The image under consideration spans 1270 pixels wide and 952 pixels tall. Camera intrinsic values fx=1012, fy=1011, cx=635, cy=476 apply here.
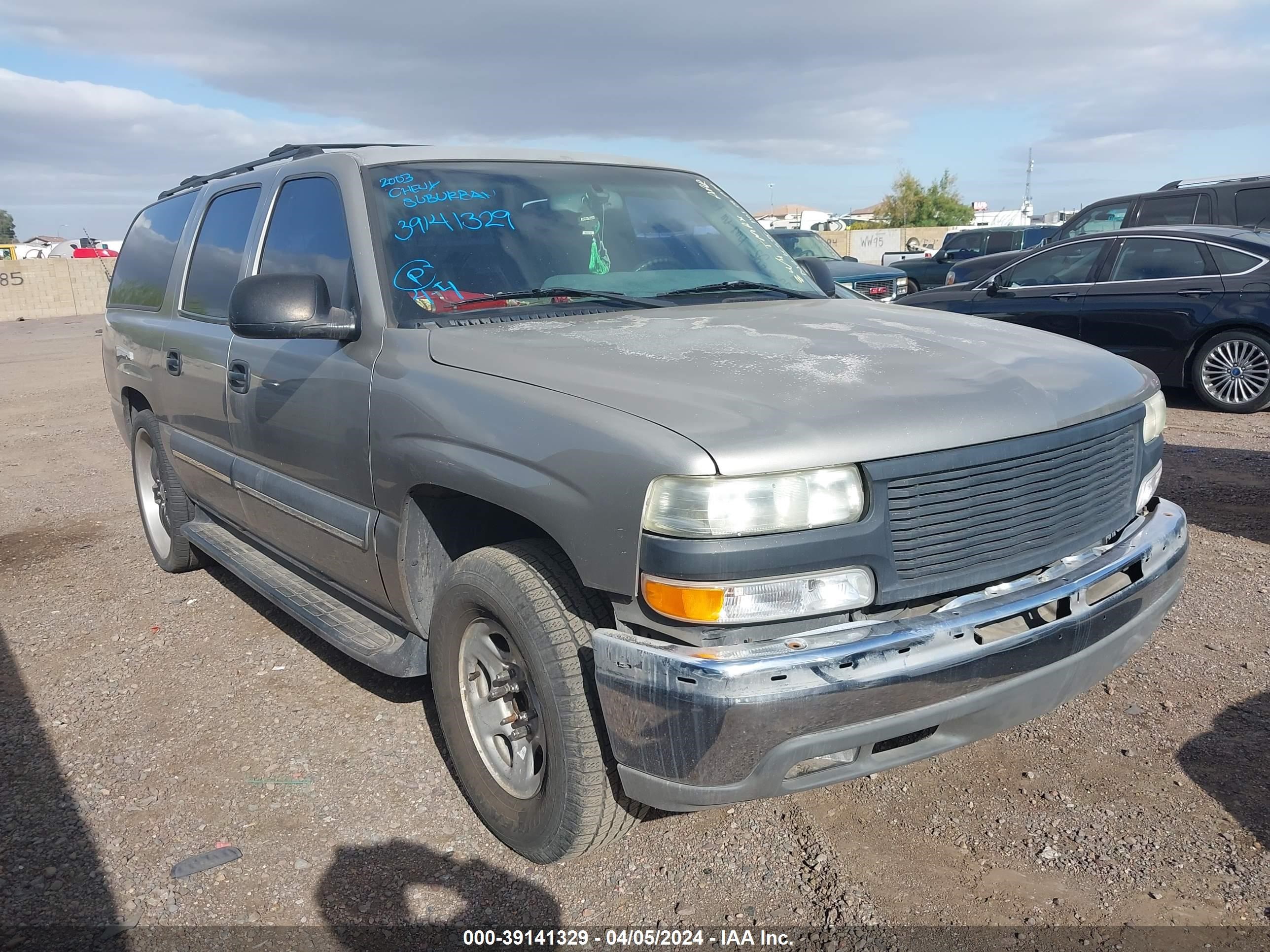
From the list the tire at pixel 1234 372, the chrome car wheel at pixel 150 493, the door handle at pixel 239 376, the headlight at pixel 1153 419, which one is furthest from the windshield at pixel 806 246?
the headlight at pixel 1153 419

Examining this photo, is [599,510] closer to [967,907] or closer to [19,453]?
[967,907]

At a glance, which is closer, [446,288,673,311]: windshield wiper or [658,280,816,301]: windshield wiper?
[446,288,673,311]: windshield wiper

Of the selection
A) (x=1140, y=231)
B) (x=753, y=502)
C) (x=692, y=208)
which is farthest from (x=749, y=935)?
(x=1140, y=231)

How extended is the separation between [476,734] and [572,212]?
1.80 m

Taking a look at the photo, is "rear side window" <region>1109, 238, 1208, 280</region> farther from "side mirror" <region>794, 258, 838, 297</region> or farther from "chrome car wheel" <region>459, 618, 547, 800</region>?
"chrome car wheel" <region>459, 618, 547, 800</region>

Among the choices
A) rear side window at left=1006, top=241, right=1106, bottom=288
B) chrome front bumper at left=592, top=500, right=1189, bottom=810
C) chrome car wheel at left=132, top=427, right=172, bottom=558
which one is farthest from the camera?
rear side window at left=1006, top=241, right=1106, bottom=288

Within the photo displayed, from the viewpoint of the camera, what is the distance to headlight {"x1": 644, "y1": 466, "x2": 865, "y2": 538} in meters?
2.12

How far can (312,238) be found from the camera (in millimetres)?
3541

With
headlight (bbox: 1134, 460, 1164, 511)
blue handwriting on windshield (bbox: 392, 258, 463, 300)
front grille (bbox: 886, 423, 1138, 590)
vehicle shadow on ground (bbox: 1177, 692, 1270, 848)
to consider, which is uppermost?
blue handwriting on windshield (bbox: 392, 258, 463, 300)

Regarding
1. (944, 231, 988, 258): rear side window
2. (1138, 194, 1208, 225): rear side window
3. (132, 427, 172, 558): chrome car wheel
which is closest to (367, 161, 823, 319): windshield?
(132, 427, 172, 558): chrome car wheel

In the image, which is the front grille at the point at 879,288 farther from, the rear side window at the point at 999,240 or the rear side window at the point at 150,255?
the rear side window at the point at 999,240

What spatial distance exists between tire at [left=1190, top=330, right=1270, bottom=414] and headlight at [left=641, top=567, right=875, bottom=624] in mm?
7587

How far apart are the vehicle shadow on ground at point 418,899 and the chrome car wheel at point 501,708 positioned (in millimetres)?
245

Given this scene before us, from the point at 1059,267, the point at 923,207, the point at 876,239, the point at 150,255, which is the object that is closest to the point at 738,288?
the point at 150,255
